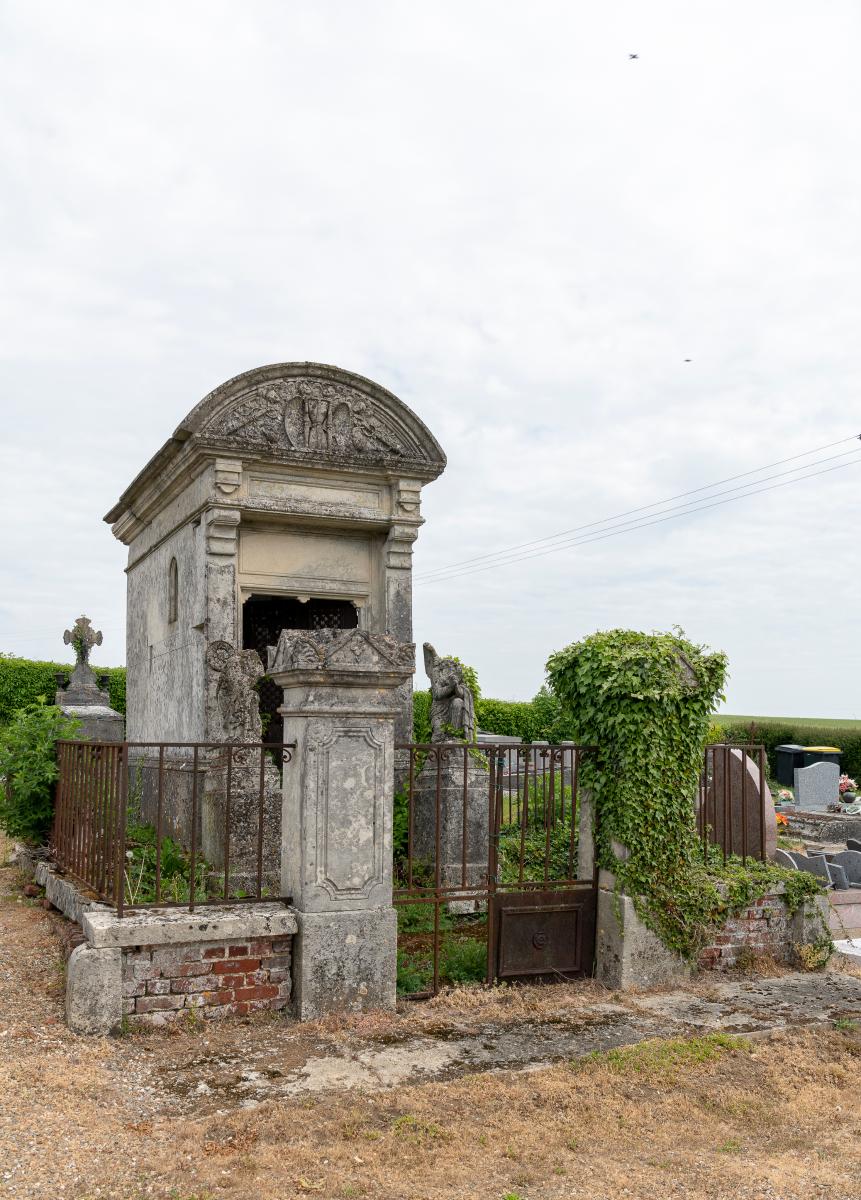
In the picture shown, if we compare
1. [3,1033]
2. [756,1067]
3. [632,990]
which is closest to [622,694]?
[632,990]

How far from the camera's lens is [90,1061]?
4703 mm

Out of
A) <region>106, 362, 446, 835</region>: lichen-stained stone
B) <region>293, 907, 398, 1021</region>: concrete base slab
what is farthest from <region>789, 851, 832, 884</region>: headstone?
<region>293, 907, 398, 1021</region>: concrete base slab

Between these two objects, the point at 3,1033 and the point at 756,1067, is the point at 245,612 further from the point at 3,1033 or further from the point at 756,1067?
the point at 756,1067

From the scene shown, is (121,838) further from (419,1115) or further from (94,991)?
(419,1115)

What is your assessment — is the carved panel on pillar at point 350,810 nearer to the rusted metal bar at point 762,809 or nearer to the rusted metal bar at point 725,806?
the rusted metal bar at point 725,806

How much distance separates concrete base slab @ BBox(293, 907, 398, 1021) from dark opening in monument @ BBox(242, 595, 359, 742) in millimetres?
4972

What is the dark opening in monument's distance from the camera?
10547 millimetres

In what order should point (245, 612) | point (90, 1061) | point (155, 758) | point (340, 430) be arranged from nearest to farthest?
point (90, 1061) < point (340, 430) < point (155, 758) < point (245, 612)

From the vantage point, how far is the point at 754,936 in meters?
6.82

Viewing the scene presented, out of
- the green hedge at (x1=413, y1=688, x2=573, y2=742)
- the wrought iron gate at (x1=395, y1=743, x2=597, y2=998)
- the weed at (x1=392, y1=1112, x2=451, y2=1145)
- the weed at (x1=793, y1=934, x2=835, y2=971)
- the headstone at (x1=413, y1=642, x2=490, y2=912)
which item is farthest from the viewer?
the green hedge at (x1=413, y1=688, x2=573, y2=742)

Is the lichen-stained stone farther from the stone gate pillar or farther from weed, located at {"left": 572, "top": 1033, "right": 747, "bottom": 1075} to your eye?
weed, located at {"left": 572, "top": 1033, "right": 747, "bottom": 1075}

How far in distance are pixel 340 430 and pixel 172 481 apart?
1.86 m

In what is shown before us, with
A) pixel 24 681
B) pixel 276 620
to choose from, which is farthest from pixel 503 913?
pixel 24 681

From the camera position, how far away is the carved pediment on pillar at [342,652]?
5516 millimetres
